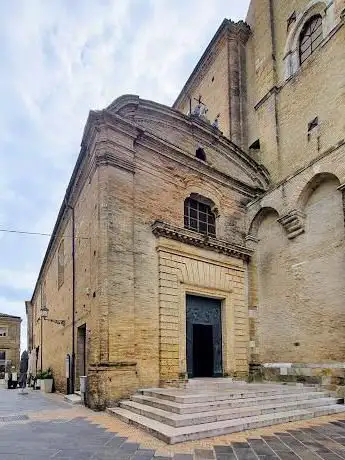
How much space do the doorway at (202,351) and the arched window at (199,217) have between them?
3048mm

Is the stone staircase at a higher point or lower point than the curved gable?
lower

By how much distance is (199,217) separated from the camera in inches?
509

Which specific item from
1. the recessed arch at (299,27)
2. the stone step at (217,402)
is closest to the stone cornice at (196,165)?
the recessed arch at (299,27)

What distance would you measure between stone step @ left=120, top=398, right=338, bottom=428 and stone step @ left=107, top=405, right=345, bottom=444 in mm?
99

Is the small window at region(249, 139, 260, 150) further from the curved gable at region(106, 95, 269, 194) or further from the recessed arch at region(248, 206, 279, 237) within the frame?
the recessed arch at region(248, 206, 279, 237)

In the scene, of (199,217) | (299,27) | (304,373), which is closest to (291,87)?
(299,27)

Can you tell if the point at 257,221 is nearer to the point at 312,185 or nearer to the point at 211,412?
the point at 312,185

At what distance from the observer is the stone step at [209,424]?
6.20m

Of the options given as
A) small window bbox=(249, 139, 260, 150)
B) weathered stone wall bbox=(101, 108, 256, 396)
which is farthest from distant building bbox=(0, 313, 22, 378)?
small window bbox=(249, 139, 260, 150)

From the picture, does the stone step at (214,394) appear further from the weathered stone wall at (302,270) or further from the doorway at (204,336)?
the doorway at (204,336)

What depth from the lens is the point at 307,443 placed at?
6066 millimetres

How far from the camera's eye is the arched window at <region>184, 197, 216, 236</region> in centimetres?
1259

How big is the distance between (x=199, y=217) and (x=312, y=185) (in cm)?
354

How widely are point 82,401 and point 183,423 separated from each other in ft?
14.8
